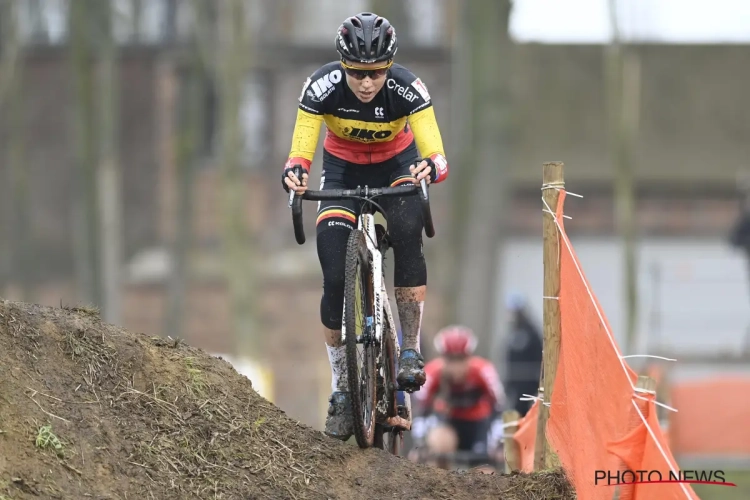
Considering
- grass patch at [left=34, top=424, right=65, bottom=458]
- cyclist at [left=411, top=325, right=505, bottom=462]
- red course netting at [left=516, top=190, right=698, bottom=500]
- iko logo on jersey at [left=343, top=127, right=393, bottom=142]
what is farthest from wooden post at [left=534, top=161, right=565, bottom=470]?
cyclist at [left=411, top=325, right=505, bottom=462]

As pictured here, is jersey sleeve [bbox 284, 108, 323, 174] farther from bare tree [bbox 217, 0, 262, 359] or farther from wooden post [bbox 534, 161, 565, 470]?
bare tree [bbox 217, 0, 262, 359]

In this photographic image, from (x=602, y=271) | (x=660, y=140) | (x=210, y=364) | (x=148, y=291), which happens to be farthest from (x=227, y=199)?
(x=660, y=140)

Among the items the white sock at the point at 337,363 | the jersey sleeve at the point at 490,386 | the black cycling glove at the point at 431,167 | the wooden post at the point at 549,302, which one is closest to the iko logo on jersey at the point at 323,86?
the black cycling glove at the point at 431,167

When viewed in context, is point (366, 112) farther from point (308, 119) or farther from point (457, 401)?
point (457, 401)

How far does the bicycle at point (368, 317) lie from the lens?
7.00m

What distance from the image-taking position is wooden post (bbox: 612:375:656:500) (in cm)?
672

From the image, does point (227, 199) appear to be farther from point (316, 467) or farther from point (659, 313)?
point (316, 467)

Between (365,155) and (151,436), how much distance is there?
7.41 feet

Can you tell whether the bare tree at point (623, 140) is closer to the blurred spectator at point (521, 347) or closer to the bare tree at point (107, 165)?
the blurred spectator at point (521, 347)

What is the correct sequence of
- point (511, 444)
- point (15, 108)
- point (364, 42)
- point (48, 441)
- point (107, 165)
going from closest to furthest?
point (48, 441) < point (364, 42) < point (511, 444) < point (107, 165) < point (15, 108)

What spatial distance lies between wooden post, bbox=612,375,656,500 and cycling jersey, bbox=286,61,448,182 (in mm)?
1671

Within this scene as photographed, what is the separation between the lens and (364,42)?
23.4 ft

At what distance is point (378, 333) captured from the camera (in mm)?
7297

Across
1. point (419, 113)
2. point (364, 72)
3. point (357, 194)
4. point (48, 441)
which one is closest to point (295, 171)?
point (357, 194)
